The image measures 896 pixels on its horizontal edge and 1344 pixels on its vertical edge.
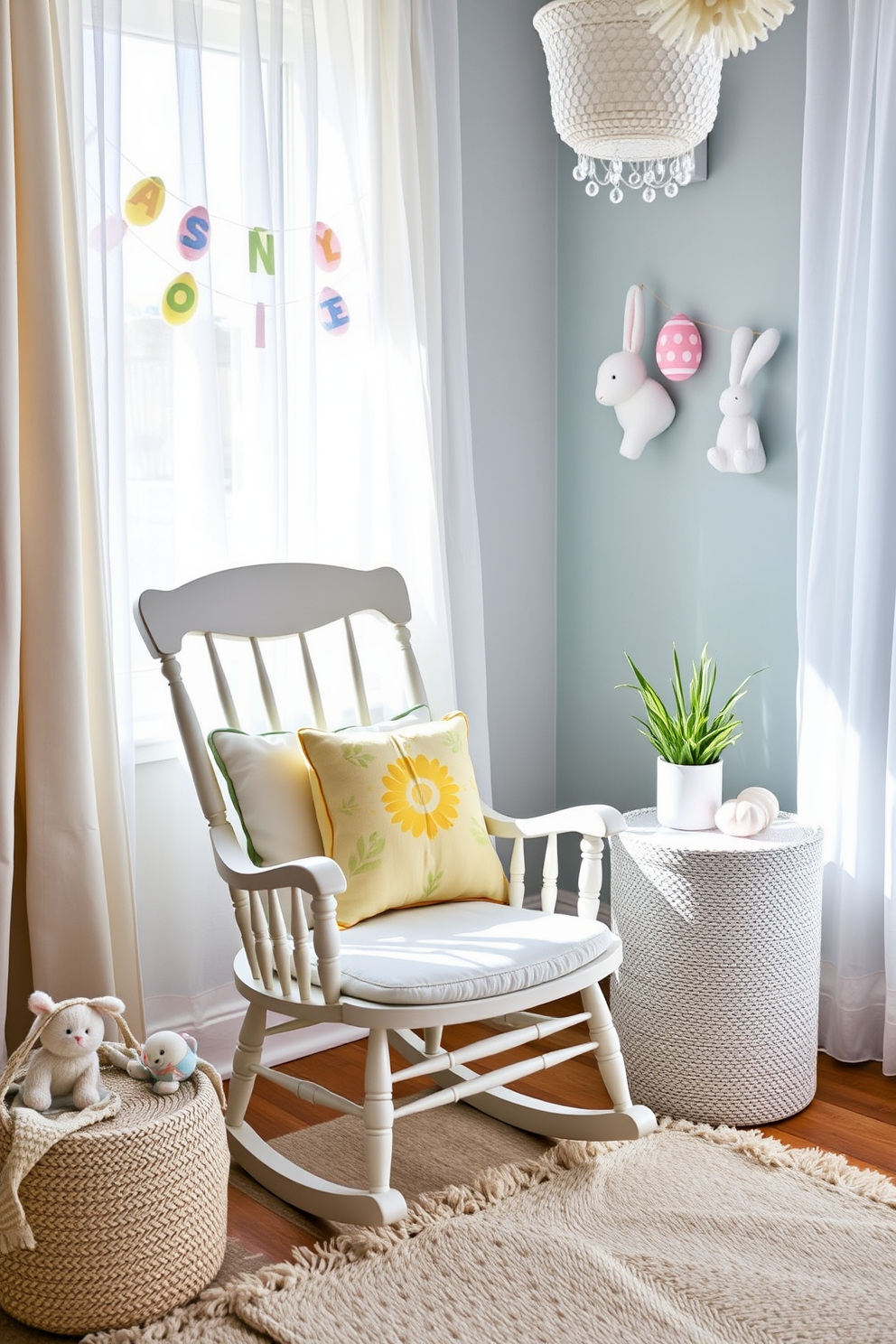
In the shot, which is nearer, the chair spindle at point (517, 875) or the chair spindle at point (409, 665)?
the chair spindle at point (517, 875)

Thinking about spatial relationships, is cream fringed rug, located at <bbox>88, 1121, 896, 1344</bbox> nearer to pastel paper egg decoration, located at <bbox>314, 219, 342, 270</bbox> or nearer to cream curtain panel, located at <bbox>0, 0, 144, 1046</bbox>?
cream curtain panel, located at <bbox>0, 0, 144, 1046</bbox>

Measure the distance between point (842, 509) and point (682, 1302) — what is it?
1546 mm

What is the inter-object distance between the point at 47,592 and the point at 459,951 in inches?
37.9

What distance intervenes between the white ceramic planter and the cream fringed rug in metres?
0.63

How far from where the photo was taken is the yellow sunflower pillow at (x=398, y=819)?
7.52 ft

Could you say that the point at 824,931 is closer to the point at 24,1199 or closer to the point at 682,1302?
the point at 682,1302

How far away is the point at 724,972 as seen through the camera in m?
2.44

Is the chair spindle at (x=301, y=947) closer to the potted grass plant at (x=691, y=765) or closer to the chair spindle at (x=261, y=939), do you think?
the chair spindle at (x=261, y=939)

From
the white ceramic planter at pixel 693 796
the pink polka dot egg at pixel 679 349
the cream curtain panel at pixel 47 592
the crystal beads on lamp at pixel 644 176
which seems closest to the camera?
the cream curtain panel at pixel 47 592

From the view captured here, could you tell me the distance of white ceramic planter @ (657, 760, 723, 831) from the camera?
Answer: 2600mm

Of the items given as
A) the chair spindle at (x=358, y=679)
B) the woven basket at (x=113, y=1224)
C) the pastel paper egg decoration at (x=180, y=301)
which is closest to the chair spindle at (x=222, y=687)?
the chair spindle at (x=358, y=679)

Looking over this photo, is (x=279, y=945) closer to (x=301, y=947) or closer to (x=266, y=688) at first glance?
(x=301, y=947)

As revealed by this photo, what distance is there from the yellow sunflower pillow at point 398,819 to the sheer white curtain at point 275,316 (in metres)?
0.47

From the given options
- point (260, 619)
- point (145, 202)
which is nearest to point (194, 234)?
point (145, 202)
